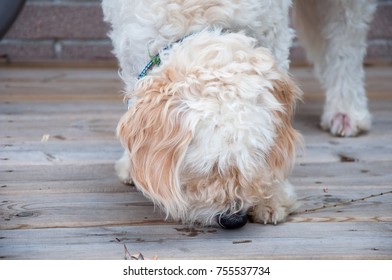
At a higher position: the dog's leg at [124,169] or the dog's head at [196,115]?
the dog's head at [196,115]

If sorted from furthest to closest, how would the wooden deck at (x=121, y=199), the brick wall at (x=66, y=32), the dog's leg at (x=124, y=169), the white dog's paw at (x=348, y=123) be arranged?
1. the brick wall at (x=66, y=32)
2. the white dog's paw at (x=348, y=123)
3. the dog's leg at (x=124, y=169)
4. the wooden deck at (x=121, y=199)

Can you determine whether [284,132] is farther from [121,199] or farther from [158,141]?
[121,199]

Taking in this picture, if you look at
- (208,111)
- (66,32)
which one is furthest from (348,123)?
(66,32)

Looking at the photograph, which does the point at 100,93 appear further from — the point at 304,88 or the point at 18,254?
the point at 18,254

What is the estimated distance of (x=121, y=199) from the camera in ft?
8.68

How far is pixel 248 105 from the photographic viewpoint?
2104 mm

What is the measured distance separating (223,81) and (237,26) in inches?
13.7

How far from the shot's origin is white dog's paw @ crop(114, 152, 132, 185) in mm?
2768

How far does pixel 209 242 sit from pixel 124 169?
0.64 m

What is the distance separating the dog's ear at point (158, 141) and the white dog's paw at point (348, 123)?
1.49 m

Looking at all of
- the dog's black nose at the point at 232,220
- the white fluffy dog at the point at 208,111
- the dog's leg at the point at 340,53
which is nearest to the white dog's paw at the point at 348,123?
the dog's leg at the point at 340,53

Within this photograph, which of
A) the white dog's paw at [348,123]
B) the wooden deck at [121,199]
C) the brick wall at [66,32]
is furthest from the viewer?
the brick wall at [66,32]

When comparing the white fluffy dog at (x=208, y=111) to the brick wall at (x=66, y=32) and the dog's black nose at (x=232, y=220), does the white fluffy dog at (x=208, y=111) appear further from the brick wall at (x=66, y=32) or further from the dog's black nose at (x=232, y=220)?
the brick wall at (x=66, y=32)

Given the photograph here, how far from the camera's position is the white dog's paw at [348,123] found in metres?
3.45
